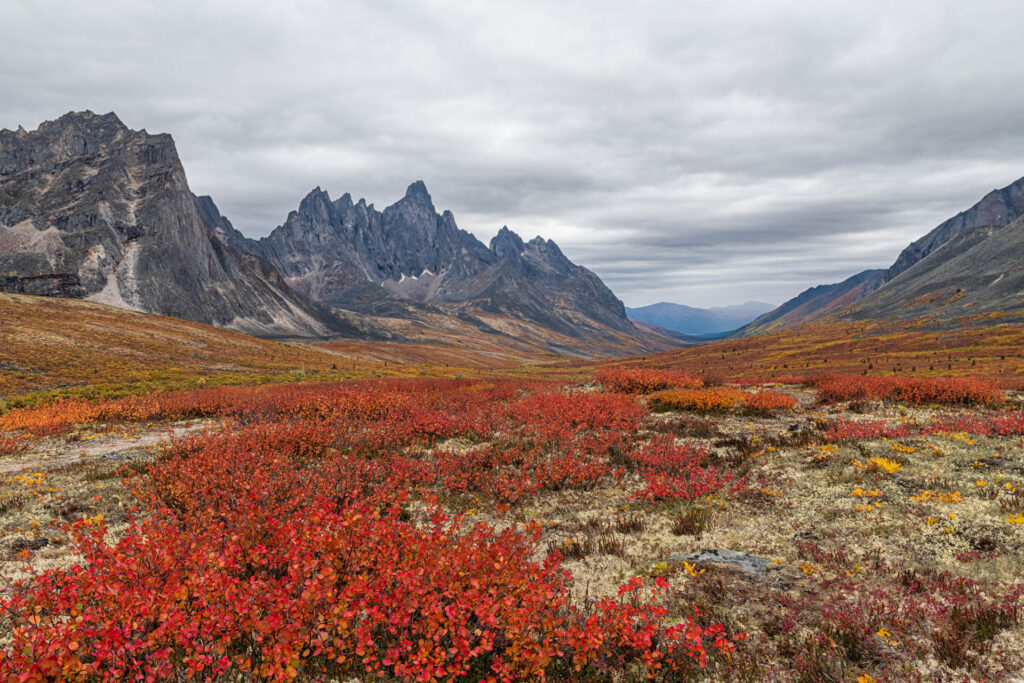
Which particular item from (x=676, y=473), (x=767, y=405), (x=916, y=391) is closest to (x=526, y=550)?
(x=676, y=473)

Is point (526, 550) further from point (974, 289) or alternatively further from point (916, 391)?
point (974, 289)

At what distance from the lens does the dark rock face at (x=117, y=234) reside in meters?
128

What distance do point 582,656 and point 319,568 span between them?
3.88 m

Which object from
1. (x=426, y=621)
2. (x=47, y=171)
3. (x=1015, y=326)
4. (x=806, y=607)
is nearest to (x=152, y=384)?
(x=426, y=621)

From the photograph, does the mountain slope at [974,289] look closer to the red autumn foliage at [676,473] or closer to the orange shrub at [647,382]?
the orange shrub at [647,382]

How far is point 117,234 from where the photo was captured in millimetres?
143625

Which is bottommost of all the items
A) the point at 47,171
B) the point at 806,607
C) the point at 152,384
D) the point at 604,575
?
Answer: the point at 152,384

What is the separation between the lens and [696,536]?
9.31 meters

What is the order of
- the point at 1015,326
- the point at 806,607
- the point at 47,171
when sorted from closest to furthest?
1. the point at 806,607
2. the point at 1015,326
3. the point at 47,171

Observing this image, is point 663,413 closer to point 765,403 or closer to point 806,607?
point 765,403

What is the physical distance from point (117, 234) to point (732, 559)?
192 meters

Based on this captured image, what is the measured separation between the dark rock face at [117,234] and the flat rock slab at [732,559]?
539 feet

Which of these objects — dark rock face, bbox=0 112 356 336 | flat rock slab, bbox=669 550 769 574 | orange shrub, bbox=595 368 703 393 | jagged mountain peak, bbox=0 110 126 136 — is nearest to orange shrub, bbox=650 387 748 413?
Result: orange shrub, bbox=595 368 703 393

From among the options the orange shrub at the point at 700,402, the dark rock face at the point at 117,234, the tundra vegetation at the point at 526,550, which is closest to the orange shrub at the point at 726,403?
the orange shrub at the point at 700,402
